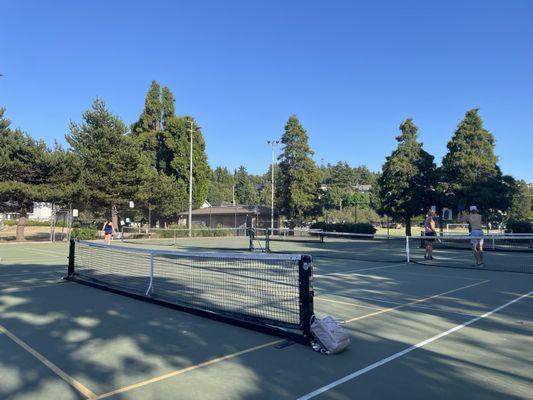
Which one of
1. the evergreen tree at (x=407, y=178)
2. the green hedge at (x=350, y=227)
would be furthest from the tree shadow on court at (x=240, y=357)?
the green hedge at (x=350, y=227)

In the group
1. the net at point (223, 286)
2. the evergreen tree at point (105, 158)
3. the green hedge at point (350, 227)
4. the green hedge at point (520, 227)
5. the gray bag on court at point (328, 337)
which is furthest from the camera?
the green hedge at point (350, 227)

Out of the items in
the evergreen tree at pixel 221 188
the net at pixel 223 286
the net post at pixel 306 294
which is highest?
the evergreen tree at pixel 221 188

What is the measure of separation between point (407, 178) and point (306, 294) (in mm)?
34381

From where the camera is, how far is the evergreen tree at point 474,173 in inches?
1294

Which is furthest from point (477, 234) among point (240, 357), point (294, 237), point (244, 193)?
point (244, 193)

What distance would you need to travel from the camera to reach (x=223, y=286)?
10.3 meters

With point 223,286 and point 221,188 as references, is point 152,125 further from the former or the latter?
point 221,188

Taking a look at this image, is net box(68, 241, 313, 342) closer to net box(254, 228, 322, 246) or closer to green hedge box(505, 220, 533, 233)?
net box(254, 228, 322, 246)

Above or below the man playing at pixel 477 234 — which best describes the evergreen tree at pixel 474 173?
above

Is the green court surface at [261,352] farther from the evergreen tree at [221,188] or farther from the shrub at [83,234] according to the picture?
the evergreen tree at [221,188]

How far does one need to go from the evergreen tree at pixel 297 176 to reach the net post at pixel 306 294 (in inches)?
1833

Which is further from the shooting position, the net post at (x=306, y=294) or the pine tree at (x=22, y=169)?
the pine tree at (x=22, y=169)

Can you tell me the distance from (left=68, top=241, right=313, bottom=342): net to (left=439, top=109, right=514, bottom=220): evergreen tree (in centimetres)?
2389

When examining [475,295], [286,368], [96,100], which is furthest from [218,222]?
[286,368]
